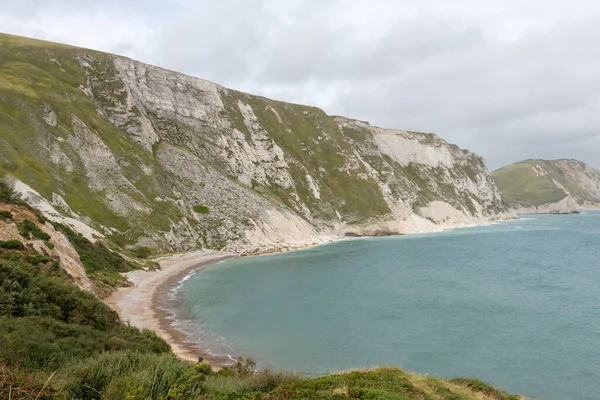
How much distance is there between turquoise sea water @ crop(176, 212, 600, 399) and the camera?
26.4 meters

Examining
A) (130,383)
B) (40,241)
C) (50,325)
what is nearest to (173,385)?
(130,383)

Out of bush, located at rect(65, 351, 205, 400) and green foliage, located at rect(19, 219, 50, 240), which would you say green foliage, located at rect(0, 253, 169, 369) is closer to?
bush, located at rect(65, 351, 205, 400)

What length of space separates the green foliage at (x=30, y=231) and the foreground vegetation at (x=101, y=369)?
13.6 ft

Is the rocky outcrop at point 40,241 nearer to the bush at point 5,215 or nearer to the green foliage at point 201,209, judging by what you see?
the bush at point 5,215

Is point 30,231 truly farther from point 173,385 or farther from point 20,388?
point 20,388

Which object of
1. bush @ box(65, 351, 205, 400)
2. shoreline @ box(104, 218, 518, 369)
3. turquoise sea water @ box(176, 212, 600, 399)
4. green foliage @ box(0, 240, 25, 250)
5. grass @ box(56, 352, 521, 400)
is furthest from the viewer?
shoreline @ box(104, 218, 518, 369)

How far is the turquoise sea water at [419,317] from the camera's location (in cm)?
2638

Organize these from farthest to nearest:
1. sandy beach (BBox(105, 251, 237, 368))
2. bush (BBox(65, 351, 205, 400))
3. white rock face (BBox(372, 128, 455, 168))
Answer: white rock face (BBox(372, 128, 455, 168))
sandy beach (BBox(105, 251, 237, 368))
bush (BBox(65, 351, 205, 400))

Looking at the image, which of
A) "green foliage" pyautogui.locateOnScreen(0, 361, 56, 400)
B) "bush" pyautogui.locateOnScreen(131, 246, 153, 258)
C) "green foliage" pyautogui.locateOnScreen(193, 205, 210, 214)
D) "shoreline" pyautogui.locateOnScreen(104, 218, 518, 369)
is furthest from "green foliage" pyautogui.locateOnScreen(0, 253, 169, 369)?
"green foliage" pyautogui.locateOnScreen(193, 205, 210, 214)

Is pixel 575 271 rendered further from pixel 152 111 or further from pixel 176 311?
pixel 152 111

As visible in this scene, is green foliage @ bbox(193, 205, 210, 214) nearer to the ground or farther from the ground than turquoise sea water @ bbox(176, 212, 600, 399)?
farther from the ground

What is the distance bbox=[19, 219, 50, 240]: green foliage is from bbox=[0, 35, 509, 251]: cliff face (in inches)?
1080

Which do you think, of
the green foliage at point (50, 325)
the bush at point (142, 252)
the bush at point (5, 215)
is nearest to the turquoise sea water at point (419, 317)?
the green foliage at point (50, 325)

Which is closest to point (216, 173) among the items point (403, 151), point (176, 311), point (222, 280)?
point (222, 280)
